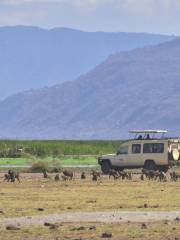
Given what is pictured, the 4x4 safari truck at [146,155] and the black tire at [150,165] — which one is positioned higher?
the 4x4 safari truck at [146,155]

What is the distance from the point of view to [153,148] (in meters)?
53.9

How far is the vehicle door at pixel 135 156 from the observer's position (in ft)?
178

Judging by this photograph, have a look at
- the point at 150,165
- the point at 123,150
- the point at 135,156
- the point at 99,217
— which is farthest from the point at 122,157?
the point at 99,217

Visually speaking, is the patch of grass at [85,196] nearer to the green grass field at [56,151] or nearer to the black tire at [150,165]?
the black tire at [150,165]

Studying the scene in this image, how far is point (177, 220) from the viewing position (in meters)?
25.4

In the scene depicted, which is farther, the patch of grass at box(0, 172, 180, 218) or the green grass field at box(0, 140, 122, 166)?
the green grass field at box(0, 140, 122, 166)

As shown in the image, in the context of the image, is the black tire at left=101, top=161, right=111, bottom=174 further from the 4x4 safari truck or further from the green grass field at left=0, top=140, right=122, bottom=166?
the green grass field at left=0, top=140, right=122, bottom=166

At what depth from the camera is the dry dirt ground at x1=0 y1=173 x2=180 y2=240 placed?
22875mm

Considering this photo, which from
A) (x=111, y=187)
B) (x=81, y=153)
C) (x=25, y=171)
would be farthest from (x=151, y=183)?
(x=81, y=153)

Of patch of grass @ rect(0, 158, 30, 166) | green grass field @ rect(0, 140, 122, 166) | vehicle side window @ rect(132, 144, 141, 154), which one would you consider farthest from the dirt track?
green grass field @ rect(0, 140, 122, 166)

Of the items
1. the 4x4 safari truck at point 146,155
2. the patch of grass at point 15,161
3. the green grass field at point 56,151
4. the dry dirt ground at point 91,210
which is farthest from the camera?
the green grass field at point 56,151

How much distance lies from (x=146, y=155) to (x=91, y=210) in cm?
2557

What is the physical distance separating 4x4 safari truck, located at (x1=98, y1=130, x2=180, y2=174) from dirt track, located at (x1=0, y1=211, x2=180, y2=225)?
84.4ft

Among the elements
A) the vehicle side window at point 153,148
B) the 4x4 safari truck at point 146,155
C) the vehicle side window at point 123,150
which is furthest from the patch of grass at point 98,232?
the vehicle side window at point 123,150
